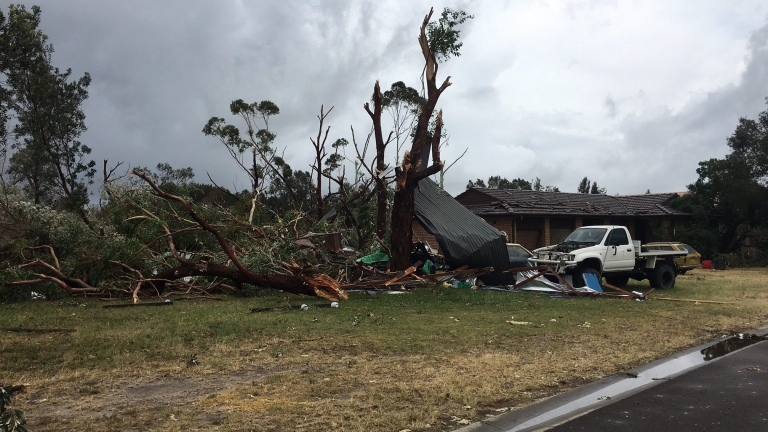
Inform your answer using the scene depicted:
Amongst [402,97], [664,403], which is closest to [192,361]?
[664,403]

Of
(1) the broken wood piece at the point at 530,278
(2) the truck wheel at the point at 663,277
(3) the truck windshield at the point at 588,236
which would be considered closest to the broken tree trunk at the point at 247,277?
(1) the broken wood piece at the point at 530,278

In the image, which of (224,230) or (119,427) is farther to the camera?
(224,230)

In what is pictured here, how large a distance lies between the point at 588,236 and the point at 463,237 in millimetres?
3812

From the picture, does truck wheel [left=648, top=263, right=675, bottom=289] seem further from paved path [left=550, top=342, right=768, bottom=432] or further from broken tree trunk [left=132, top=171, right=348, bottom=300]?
paved path [left=550, top=342, right=768, bottom=432]

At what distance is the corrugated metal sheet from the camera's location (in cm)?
1630

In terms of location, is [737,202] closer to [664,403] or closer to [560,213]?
[560,213]

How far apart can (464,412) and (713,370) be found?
12.5 ft

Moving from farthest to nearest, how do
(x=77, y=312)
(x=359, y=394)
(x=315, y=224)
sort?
(x=315, y=224)
(x=77, y=312)
(x=359, y=394)

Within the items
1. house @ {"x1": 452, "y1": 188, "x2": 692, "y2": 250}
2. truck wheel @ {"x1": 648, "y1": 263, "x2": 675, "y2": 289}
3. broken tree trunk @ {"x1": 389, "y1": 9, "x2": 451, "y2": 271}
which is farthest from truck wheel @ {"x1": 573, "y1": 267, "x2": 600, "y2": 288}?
house @ {"x1": 452, "y1": 188, "x2": 692, "y2": 250}

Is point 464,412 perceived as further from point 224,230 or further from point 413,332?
point 224,230

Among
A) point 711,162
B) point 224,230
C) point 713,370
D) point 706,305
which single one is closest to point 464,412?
point 713,370

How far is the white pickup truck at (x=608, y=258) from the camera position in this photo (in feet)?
53.5

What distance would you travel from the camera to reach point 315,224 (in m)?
17.1

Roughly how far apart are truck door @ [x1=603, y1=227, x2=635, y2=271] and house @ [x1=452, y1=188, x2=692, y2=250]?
11.9 meters
